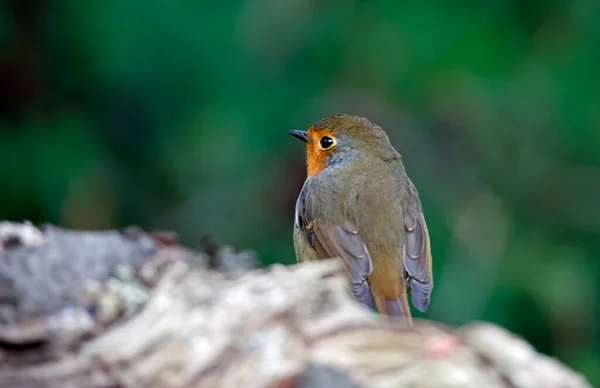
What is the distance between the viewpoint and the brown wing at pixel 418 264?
3635mm

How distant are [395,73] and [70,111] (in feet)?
6.03

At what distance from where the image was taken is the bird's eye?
4113 mm

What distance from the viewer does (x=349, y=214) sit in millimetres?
3758

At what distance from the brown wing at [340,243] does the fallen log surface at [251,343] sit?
1332 millimetres

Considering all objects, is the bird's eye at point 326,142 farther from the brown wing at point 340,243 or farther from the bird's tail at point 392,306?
the bird's tail at point 392,306

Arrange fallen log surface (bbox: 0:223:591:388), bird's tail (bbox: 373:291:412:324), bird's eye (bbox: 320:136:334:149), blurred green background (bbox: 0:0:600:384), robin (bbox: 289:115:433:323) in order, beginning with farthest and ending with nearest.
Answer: blurred green background (bbox: 0:0:600:384) < bird's eye (bbox: 320:136:334:149) < robin (bbox: 289:115:433:323) < bird's tail (bbox: 373:291:412:324) < fallen log surface (bbox: 0:223:591:388)

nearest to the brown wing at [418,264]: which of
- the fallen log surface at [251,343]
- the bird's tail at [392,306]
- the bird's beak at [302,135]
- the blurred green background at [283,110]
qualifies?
the bird's tail at [392,306]

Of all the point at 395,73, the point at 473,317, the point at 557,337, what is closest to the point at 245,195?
the point at 395,73

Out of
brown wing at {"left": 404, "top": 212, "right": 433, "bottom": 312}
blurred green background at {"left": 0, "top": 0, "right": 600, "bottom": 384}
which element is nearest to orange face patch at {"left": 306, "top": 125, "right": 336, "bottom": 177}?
brown wing at {"left": 404, "top": 212, "right": 433, "bottom": 312}

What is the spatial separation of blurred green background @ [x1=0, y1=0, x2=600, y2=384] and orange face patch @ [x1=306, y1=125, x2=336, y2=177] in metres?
0.74

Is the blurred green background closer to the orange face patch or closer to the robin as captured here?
the orange face patch

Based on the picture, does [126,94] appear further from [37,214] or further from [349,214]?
[349,214]

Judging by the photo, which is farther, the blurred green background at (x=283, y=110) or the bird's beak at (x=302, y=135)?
the blurred green background at (x=283, y=110)

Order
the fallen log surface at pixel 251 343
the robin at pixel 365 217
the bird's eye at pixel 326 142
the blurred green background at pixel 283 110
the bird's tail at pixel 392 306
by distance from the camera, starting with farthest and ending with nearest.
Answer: the blurred green background at pixel 283 110, the bird's eye at pixel 326 142, the robin at pixel 365 217, the bird's tail at pixel 392 306, the fallen log surface at pixel 251 343
